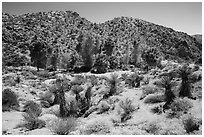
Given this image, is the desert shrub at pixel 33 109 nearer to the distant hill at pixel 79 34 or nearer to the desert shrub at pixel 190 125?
the desert shrub at pixel 190 125

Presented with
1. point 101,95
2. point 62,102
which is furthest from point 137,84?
point 62,102

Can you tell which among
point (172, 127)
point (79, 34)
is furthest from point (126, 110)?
point (79, 34)

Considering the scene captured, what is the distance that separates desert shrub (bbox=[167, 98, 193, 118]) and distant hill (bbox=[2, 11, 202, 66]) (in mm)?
58333

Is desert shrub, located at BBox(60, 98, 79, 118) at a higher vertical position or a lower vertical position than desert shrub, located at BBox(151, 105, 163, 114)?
lower

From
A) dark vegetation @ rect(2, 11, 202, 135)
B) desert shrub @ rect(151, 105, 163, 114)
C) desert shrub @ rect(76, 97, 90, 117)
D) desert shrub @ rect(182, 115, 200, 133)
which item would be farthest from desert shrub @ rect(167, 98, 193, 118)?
desert shrub @ rect(76, 97, 90, 117)

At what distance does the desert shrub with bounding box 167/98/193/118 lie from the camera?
11619mm

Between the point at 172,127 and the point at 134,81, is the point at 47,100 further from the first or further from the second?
the point at 172,127

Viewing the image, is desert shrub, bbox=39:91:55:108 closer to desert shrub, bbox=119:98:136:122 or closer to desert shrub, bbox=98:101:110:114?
desert shrub, bbox=98:101:110:114

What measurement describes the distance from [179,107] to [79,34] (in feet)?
268

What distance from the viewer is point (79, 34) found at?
9112 cm

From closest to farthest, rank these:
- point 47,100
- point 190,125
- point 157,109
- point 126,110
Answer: point 190,125 → point 157,109 → point 126,110 → point 47,100

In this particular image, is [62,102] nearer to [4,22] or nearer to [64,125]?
[64,125]

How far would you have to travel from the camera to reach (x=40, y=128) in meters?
A: 12.1

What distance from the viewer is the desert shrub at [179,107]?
38.1 ft
